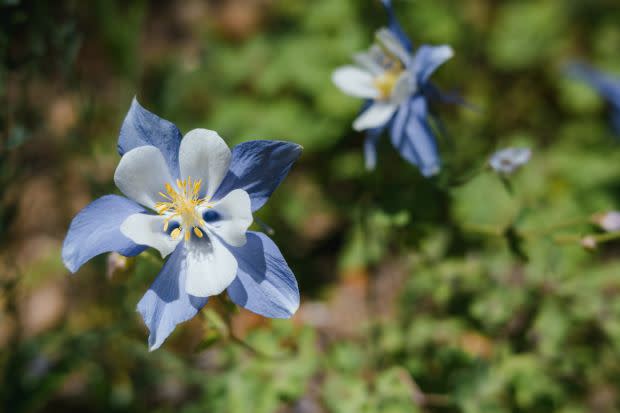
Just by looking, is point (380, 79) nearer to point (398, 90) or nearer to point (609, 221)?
point (398, 90)

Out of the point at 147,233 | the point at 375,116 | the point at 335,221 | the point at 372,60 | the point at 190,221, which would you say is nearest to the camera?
the point at 147,233

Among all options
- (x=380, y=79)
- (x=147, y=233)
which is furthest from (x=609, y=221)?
(x=147, y=233)

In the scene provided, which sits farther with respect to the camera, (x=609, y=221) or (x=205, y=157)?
(x=609, y=221)

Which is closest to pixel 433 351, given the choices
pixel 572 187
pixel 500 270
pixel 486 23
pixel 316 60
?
pixel 500 270

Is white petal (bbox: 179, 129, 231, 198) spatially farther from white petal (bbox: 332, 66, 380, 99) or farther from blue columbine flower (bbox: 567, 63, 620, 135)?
blue columbine flower (bbox: 567, 63, 620, 135)

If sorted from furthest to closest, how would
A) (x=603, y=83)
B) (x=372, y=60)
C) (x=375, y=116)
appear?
(x=603, y=83) → (x=372, y=60) → (x=375, y=116)

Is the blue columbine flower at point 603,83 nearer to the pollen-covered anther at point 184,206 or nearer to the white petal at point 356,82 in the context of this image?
the white petal at point 356,82

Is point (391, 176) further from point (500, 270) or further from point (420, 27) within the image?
point (420, 27)

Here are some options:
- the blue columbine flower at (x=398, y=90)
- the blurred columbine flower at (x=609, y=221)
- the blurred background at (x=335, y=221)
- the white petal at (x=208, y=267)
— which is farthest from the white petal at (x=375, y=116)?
the blurred columbine flower at (x=609, y=221)
